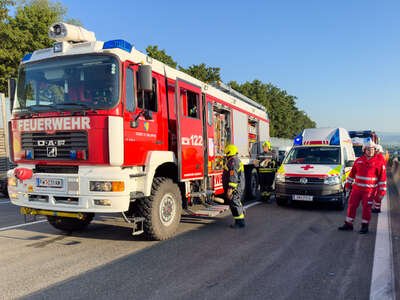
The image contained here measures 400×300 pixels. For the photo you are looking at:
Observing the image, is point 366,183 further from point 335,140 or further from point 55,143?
point 55,143

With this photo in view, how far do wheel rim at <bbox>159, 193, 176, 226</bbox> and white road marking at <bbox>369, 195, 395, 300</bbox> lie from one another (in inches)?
128

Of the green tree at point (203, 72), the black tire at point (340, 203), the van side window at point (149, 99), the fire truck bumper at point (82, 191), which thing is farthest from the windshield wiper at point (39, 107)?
the green tree at point (203, 72)

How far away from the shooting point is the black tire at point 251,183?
36.2 feet

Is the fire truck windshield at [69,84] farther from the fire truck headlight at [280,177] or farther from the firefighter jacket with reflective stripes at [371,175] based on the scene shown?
the fire truck headlight at [280,177]

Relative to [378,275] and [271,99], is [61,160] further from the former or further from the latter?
[271,99]

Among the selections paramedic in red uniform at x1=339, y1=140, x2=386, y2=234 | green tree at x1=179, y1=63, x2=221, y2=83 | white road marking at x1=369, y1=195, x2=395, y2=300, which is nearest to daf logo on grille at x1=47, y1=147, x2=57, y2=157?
white road marking at x1=369, y1=195, x2=395, y2=300

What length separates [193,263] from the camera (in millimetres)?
4820

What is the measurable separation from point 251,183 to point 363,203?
15.4ft

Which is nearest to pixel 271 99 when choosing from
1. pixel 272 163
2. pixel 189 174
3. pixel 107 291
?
pixel 272 163

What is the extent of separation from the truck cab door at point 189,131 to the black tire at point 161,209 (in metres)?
0.39

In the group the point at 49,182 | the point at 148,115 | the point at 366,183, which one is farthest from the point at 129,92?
the point at 366,183

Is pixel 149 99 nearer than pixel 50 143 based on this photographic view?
No

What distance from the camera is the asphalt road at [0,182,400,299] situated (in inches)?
153

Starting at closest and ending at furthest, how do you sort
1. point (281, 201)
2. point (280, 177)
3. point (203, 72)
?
1. point (280, 177)
2. point (281, 201)
3. point (203, 72)
